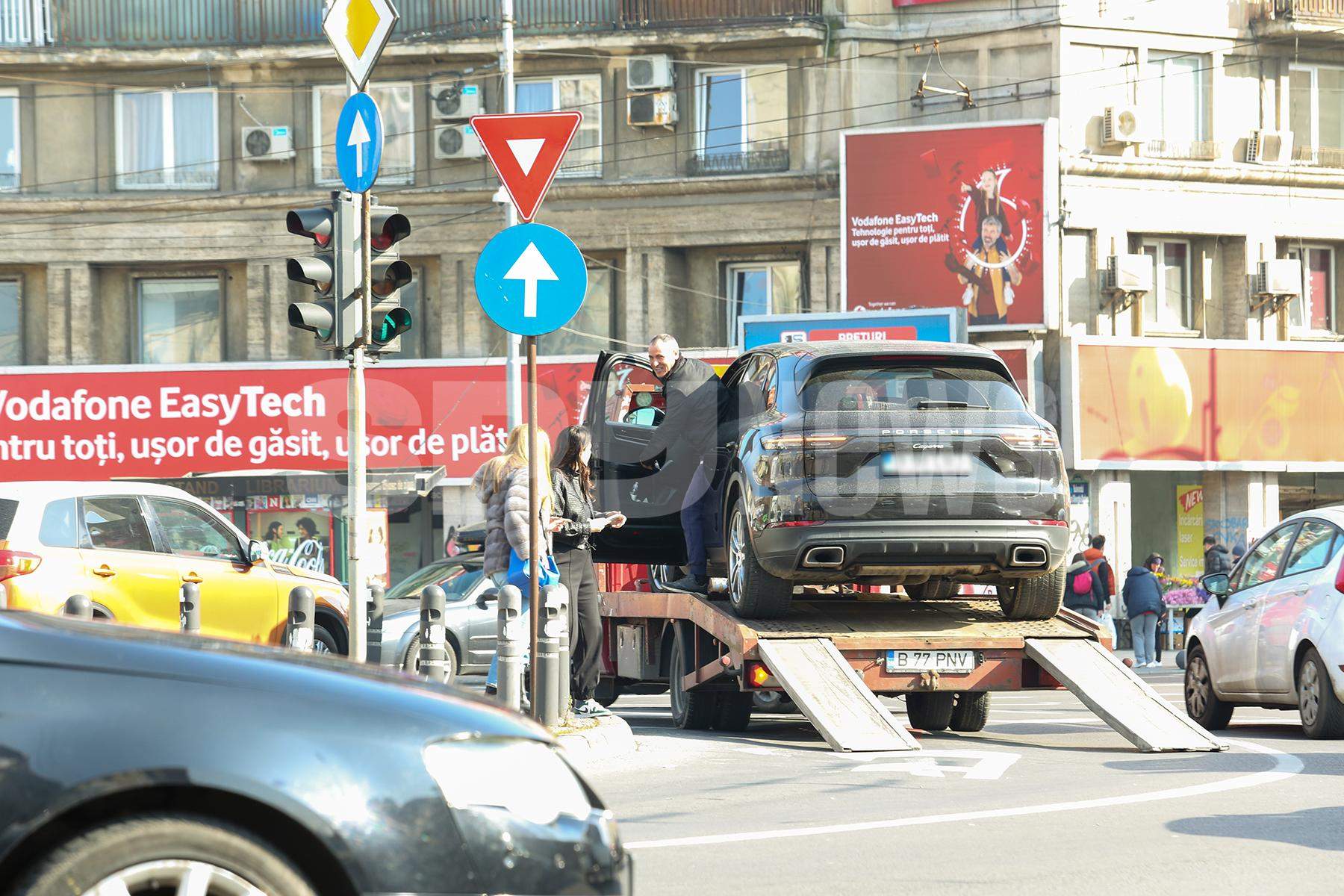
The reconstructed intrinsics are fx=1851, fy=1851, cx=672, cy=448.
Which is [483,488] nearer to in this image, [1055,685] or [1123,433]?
[1055,685]

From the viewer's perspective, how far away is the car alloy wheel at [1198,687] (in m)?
13.8

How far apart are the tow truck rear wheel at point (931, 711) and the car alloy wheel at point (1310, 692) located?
2343 millimetres

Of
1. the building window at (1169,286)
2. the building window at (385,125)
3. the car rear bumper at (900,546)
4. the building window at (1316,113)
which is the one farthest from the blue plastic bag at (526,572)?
the building window at (1316,113)

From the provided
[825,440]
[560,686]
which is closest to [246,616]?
[560,686]

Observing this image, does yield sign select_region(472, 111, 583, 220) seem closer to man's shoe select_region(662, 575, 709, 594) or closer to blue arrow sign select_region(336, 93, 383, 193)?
blue arrow sign select_region(336, 93, 383, 193)

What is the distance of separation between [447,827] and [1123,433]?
28109 mm

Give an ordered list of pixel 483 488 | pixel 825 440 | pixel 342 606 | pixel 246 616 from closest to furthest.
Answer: pixel 825 440, pixel 483 488, pixel 246 616, pixel 342 606

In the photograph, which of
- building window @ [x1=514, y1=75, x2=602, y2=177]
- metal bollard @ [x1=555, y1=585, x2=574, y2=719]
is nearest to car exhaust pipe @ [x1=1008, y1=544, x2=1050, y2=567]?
metal bollard @ [x1=555, y1=585, x2=574, y2=719]

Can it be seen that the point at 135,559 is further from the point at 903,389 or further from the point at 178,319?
the point at 178,319

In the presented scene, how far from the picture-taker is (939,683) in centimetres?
1115

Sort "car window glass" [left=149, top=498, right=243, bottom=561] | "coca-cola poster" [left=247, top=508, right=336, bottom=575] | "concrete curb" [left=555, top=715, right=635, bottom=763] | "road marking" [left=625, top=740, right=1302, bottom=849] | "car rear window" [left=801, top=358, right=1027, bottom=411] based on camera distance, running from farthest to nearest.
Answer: "coca-cola poster" [left=247, top=508, right=336, bottom=575] → "car window glass" [left=149, top=498, right=243, bottom=561] → "car rear window" [left=801, top=358, right=1027, bottom=411] → "concrete curb" [left=555, top=715, right=635, bottom=763] → "road marking" [left=625, top=740, right=1302, bottom=849]

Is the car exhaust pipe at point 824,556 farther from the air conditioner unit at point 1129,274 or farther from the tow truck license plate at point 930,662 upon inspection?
the air conditioner unit at point 1129,274

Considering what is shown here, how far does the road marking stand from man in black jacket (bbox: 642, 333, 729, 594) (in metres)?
4.12

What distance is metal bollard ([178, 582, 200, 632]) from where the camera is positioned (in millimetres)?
12914
